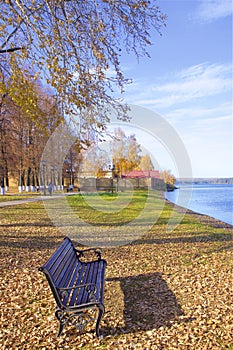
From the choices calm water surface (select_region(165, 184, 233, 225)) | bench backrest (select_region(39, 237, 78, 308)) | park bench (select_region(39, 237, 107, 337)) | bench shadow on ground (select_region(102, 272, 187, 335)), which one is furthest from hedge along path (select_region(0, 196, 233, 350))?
calm water surface (select_region(165, 184, 233, 225))

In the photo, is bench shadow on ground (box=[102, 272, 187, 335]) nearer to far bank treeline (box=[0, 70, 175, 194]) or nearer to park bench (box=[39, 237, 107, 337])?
park bench (box=[39, 237, 107, 337])

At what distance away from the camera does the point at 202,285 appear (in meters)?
5.07

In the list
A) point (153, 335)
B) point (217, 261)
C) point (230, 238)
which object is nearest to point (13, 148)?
point (230, 238)

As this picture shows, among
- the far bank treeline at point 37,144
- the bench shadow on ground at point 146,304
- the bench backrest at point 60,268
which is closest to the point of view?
the bench backrest at point 60,268

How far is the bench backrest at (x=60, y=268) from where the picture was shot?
A: 342 cm

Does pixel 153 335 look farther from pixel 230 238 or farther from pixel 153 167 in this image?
pixel 153 167

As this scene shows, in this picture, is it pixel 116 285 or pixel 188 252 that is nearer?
pixel 116 285

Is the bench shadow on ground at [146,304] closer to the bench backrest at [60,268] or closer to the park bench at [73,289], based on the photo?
the park bench at [73,289]

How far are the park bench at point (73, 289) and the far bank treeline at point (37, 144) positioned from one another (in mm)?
3580

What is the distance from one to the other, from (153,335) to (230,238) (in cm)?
678

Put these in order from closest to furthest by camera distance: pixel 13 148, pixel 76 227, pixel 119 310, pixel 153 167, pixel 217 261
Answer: pixel 119 310
pixel 217 261
pixel 76 227
pixel 13 148
pixel 153 167

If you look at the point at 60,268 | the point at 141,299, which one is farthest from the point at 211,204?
the point at 60,268

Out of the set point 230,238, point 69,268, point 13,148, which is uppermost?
point 13,148

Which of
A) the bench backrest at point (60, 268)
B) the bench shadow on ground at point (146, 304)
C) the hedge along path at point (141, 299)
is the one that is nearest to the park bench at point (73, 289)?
the bench backrest at point (60, 268)
